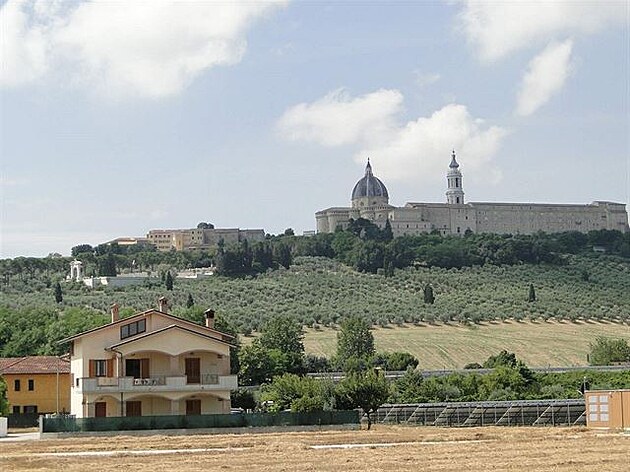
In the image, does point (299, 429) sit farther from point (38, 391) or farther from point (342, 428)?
point (38, 391)

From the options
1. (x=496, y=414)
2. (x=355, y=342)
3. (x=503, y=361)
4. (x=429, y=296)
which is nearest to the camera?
(x=496, y=414)

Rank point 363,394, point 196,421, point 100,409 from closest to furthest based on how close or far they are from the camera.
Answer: point 196,421 < point 363,394 < point 100,409

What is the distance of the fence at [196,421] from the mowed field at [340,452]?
9.64ft

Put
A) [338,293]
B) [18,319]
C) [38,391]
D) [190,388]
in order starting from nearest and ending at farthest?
[190,388] < [38,391] < [18,319] < [338,293]

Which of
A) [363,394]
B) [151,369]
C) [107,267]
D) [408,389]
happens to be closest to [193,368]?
[151,369]

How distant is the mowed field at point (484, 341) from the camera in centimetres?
11581

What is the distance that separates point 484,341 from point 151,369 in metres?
68.2

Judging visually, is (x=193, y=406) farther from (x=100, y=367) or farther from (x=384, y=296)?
(x=384, y=296)

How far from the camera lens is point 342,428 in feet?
189

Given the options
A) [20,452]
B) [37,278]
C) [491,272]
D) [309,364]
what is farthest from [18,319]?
[491,272]

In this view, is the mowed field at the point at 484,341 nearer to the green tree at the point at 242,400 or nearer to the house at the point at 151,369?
the green tree at the point at 242,400

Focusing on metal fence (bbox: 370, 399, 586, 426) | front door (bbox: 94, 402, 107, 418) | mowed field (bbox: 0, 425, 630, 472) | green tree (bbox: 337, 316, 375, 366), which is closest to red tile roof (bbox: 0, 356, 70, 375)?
front door (bbox: 94, 402, 107, 418)

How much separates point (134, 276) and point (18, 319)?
80.5 m

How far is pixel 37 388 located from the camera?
74812 mm
